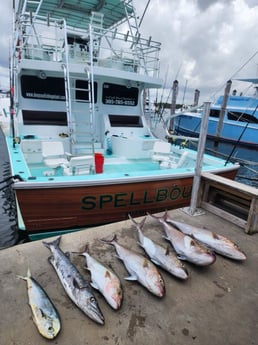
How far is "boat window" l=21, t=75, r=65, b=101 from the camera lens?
541cm

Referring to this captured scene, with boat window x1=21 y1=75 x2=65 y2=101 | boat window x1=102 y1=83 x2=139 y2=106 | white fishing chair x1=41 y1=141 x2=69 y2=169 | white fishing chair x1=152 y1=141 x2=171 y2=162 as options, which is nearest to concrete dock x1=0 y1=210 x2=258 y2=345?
white fishing chair x1=41 y1=141 x2=69 y2=169

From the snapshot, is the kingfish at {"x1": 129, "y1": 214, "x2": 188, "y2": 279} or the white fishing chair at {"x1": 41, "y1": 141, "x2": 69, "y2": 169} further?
the white fishing chair at {"x1": 41, "y1": 141, "x2": 69, "y2": 169}

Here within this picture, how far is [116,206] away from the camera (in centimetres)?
361

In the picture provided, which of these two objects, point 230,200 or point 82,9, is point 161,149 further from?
point 82,9

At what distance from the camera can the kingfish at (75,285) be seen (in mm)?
1491

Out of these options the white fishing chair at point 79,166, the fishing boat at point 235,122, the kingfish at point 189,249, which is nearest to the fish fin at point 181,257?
the kingfish at point 189,249

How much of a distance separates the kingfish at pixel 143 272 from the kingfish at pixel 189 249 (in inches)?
14.3

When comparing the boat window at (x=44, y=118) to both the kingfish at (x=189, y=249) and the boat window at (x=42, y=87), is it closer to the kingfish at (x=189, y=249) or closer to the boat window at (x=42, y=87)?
the boat window at (x=42, y=87)

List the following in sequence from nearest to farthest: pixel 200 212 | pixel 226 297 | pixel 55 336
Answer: pixel 55 336
pixel 226 297
pixel 200 212

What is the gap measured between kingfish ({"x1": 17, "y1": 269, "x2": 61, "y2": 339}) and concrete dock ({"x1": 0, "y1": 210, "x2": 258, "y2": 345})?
0.12 feet

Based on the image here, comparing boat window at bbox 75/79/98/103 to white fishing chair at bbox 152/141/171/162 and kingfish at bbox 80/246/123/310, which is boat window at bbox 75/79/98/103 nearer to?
white fishing chair at bbox 152/141/171/162

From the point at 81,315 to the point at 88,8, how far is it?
7.30m

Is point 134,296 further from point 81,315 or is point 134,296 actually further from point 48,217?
point 48,217

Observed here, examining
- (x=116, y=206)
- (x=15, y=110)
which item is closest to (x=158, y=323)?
(x=116, y=206)
